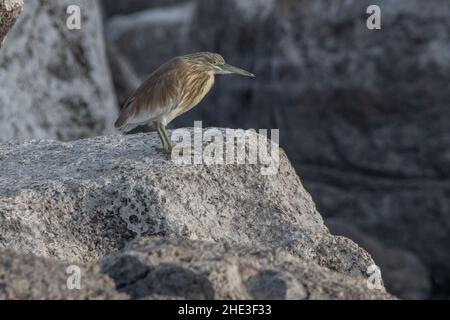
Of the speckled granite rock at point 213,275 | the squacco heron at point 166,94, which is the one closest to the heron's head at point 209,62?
the squacco heron at point 166,94

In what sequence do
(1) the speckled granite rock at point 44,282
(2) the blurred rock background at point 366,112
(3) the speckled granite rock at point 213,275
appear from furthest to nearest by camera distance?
(2) the blurred rock background at point 366,112 < (3) the speckled granite rock at point 213,275 < (1) the speckled granite rock at point 44,282

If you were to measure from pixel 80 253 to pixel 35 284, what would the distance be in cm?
143

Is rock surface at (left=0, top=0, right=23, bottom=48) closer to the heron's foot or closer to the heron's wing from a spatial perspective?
the heron's wing

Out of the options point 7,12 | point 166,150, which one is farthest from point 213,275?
point 7,12

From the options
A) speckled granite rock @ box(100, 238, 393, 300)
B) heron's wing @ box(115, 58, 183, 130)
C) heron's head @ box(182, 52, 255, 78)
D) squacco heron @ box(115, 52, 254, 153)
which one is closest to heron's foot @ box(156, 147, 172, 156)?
squacco heron @ box(115, 52, 254, 153)

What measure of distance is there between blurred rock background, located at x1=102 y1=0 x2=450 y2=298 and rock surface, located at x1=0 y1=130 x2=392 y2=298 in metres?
7.54

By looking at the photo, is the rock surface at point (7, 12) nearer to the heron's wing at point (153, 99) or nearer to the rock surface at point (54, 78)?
the heron's wing at point (153, 99)

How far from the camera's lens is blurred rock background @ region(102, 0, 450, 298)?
14.5 metres

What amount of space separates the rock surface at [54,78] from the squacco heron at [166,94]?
426cm

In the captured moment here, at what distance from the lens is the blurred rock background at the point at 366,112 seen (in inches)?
572

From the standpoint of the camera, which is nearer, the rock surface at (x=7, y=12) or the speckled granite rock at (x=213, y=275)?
the speckled granite rock at (x=213, y=275)
